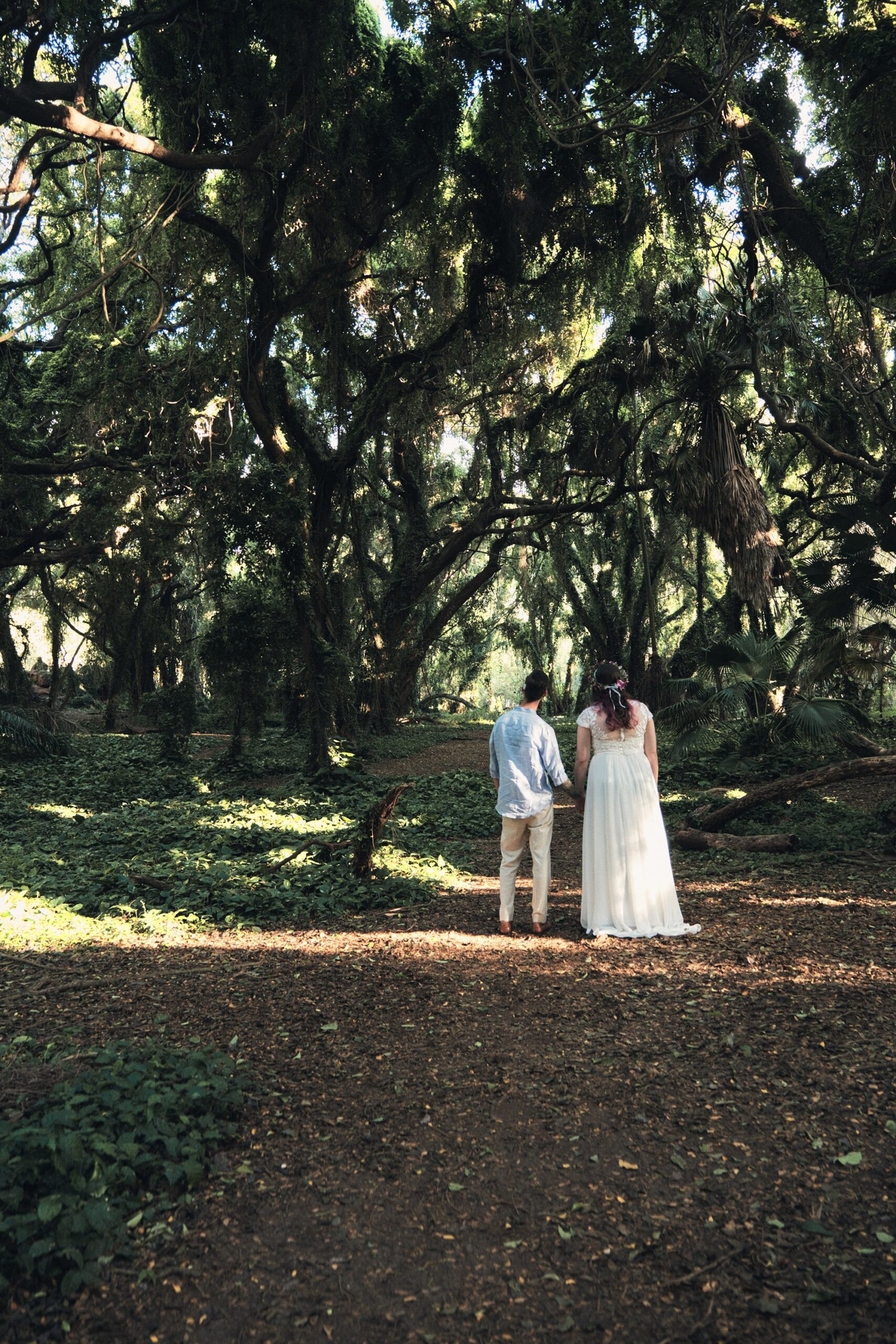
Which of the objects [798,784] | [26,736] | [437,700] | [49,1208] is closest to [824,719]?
[798,784]

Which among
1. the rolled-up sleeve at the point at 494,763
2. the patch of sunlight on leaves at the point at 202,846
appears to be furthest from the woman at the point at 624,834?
the patch of sunlight on leaves at the point at 202,846

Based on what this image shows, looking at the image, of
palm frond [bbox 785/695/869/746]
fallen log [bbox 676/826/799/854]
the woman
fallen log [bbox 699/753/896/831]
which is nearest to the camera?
the woman

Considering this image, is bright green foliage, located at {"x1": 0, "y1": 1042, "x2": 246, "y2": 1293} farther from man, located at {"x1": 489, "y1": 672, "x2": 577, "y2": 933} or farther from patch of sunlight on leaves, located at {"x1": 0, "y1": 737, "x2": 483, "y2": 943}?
patch of sunlight on leaves, located at {"x1": 0, "y1": 737, "x2": 483, "y2": 943}

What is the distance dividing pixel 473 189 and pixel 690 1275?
1373 centimetres

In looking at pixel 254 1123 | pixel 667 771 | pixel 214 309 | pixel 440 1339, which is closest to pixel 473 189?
pixel 214 309

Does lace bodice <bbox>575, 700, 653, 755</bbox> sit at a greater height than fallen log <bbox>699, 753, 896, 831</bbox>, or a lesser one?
greater

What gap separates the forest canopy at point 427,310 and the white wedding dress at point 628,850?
15.6 ft

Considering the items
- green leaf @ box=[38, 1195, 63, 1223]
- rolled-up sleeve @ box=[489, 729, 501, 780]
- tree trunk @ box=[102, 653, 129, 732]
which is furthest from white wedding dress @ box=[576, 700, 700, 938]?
tree trunk @ box=[102, 653, 129, 732]

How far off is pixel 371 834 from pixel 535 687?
2308mm

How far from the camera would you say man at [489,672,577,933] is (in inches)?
242

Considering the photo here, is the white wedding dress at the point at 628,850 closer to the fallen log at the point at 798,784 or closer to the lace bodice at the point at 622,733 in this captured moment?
the lace bodice at the point at 622,733

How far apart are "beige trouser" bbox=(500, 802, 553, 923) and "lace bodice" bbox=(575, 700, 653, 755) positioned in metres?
0.56

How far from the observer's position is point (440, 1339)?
2.41 meters

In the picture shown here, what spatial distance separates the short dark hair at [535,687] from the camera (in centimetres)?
618
